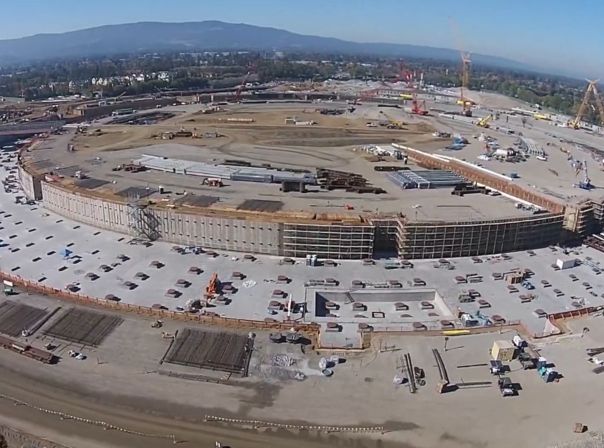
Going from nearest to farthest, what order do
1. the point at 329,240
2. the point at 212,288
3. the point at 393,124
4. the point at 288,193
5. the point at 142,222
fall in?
1. the point at 212,288
2. the point at 329,240
3. the point at 142,222
4. the point at 288,193
5. the point at 393,124

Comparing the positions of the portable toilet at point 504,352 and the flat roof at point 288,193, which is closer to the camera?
the portable toilet at point 504,352

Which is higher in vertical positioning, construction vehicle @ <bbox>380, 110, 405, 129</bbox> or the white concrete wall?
construction vehicle @ <bbox>380, 110, 405, 129</bbox>


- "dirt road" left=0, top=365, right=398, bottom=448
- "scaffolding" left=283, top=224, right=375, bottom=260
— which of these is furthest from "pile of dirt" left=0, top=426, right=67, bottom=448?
"scaffolding" left=283, top=224, right=375, bottom=260

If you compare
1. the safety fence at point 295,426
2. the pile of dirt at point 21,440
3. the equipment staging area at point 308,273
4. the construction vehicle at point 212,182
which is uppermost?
the construction vehicle at point 212,182

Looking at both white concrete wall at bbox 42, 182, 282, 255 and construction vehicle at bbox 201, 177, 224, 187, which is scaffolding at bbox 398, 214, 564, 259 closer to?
white concrete wall at bbox 42, 182, 282, 255

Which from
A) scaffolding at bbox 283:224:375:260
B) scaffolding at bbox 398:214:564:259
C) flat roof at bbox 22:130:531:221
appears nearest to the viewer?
scaffolding at bbox 283:224:375:260

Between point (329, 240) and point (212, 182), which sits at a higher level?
point (212, 182)

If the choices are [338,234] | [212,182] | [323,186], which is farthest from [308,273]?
[212,182]

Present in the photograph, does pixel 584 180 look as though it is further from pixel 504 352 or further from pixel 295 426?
pixel 295 426

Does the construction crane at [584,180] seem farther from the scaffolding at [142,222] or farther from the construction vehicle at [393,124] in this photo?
the scaffolding at [142,222]

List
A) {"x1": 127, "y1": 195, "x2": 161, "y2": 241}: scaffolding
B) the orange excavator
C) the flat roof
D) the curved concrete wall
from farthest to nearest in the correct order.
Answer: the flat roof, {"x1": 127, "y1": 195, "x2": 161, "y2": 241}: scaffolding, the curved concrete wall, the orange excavator

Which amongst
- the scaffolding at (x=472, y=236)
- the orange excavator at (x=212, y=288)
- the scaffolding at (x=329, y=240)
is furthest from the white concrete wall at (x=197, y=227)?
the scaffolding at (x=472, y=236)

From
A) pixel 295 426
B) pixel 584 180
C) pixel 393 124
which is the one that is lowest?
pixel 295 426
